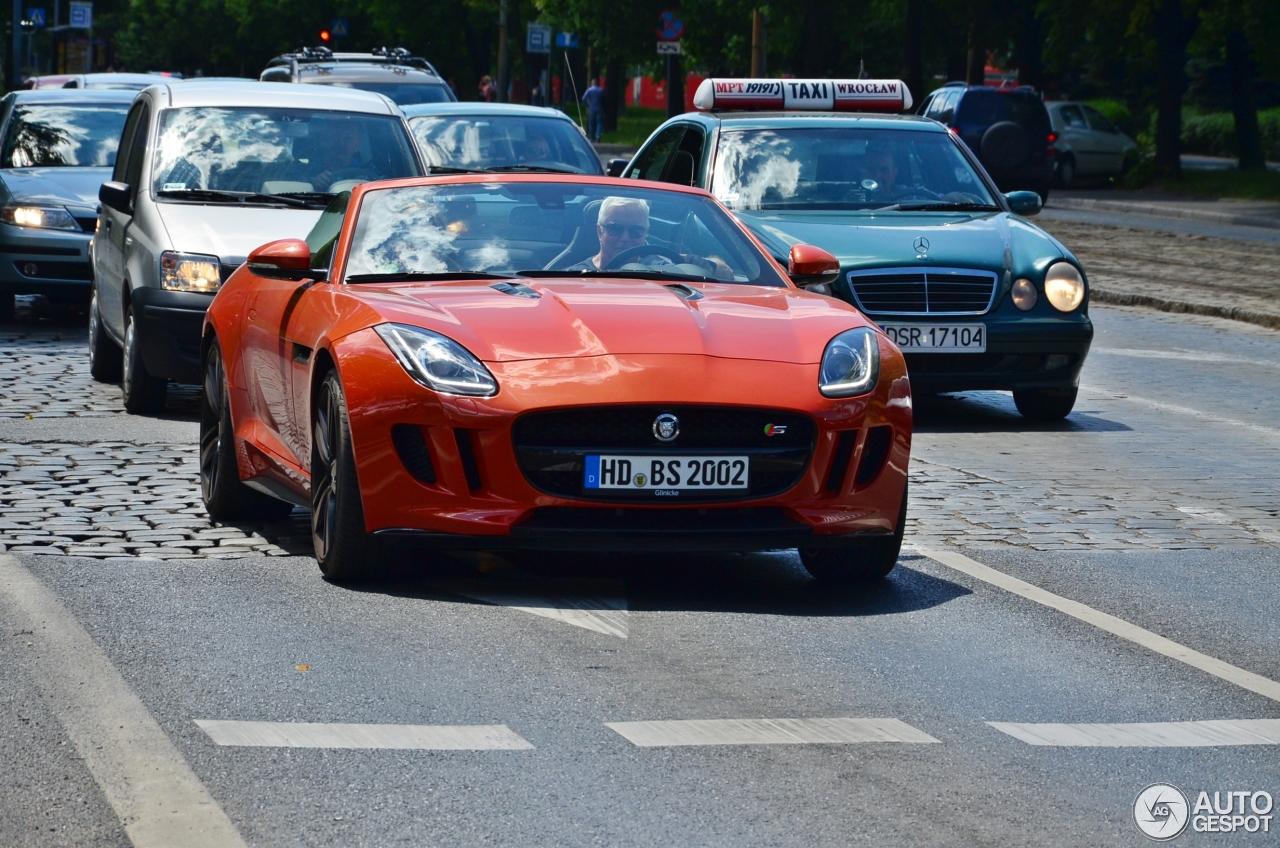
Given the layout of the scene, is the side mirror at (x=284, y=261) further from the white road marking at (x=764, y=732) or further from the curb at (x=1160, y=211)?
the curb at (x=1160, y=211)

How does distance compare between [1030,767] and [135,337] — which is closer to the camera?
[1030,767]

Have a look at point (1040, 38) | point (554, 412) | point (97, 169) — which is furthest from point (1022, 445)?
point (1040, 38)

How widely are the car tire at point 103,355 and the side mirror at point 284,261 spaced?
545 cm

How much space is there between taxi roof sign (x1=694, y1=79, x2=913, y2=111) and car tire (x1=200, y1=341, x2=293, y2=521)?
6.30 meters

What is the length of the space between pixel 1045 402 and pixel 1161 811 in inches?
298

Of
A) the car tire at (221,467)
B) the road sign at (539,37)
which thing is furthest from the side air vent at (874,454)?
the road sign at (539,37)

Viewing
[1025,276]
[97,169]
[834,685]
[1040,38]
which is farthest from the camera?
[1040,38]

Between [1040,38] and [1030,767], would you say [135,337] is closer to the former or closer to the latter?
[1030,767]

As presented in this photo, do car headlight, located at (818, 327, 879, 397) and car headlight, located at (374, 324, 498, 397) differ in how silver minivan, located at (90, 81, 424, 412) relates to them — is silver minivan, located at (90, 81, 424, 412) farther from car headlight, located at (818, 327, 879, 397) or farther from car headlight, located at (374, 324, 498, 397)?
car headlight, located at (818, 327, 879, 397)

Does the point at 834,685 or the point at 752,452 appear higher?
the point at 752,452

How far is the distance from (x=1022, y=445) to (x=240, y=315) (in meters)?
4.44

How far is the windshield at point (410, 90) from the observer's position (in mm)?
23547

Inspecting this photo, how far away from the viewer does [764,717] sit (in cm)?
526

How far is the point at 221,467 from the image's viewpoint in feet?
26.5
